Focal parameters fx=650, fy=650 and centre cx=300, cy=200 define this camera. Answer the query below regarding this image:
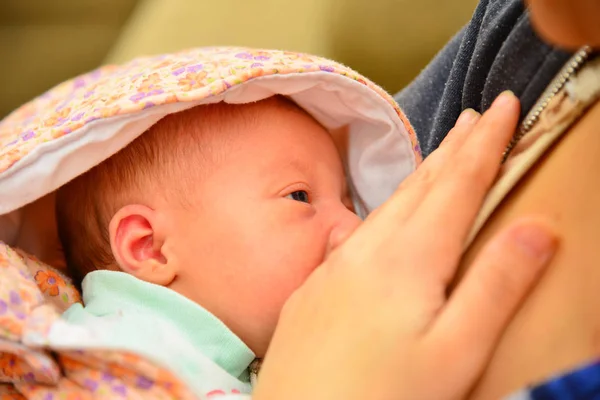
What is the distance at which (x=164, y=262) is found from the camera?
2.53ft

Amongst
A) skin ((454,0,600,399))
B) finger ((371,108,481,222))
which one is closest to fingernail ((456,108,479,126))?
finger ((371,108,481,222))

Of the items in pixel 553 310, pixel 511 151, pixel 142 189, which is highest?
pixel 142 189

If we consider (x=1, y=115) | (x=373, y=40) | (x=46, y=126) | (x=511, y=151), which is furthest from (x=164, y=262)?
(x=1, y=115)

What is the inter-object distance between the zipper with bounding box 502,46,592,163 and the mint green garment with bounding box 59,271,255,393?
0.36 metres

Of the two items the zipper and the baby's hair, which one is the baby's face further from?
the zipper

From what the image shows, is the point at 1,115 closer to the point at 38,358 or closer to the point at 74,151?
the point at 74,151

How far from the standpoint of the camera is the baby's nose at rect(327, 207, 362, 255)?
73 cm

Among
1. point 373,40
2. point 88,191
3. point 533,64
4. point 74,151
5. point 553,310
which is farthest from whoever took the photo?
point 373,40

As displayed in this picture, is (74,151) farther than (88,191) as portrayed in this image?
No

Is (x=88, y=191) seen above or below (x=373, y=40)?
below

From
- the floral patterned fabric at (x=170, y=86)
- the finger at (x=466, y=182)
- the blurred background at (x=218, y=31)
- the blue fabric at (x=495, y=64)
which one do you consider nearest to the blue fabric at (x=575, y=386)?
the finger at (x=466, y=182)

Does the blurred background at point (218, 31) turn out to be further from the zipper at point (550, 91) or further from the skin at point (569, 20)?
the skin at point (569, 20)

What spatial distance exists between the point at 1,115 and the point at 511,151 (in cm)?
141

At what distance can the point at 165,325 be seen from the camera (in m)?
0.70
